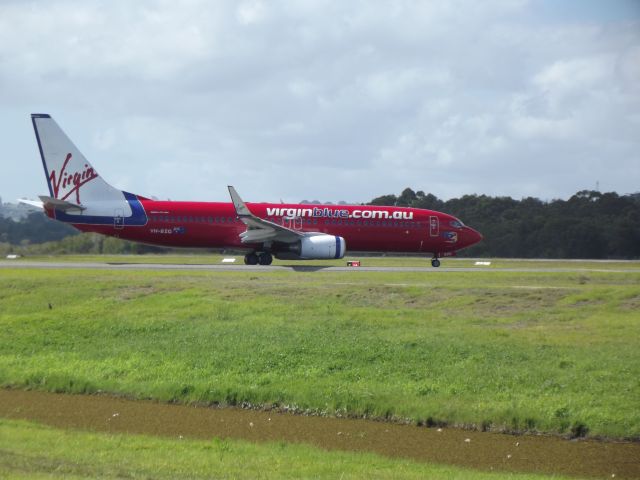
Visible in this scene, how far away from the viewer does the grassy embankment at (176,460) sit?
14.5 meters

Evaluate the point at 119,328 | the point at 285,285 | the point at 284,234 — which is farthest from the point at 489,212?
the point at 119,328

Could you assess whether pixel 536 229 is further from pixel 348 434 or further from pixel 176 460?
pixel 176 460

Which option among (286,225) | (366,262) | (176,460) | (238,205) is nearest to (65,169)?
(238,205)

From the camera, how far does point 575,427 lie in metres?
19.2

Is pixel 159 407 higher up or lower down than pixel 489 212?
lower down

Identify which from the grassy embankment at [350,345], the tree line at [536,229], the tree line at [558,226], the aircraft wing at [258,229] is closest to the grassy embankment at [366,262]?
the aircraft wing at [258,229]

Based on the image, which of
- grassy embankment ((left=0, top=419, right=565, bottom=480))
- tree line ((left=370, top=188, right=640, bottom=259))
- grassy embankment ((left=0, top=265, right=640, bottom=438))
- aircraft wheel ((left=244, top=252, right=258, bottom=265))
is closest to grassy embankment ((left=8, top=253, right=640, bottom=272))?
aircraft wheel ((left=244, top=252, right=258, bottom=265))

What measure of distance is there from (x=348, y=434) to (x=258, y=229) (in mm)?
27603

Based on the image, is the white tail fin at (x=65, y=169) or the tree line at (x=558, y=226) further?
the tree line at (x=558, y=226)

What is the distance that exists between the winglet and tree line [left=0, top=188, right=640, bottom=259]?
72.8 feet

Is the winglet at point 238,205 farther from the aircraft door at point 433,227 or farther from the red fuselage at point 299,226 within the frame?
the aircraft door at point 433,227

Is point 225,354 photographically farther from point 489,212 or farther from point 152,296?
point 489,212

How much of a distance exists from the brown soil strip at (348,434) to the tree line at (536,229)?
4474 centimetres

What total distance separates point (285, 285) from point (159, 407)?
12.3 m
